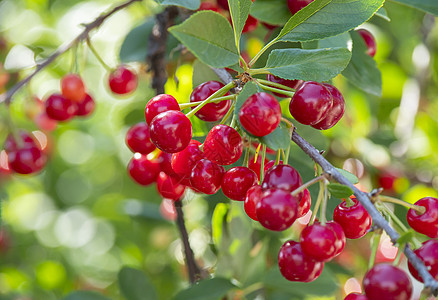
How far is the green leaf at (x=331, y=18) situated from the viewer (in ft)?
2.88

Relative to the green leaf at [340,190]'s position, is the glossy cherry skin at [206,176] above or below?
below

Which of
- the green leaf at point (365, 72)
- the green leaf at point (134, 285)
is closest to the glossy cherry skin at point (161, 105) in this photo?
the green leaf at point (365, 72)

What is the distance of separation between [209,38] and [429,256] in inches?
18.2

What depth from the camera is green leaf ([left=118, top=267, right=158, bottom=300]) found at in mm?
1577

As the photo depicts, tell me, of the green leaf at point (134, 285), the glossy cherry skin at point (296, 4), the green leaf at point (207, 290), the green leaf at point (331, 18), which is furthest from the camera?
the green leaf at point (134, 285)

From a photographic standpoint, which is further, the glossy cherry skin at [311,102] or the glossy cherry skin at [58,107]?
the glossy cherry skin at [58,107]

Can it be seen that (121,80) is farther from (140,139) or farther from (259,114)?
(259,114)

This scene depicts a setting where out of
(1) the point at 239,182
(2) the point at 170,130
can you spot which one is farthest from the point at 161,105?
(1) the point at 239,182

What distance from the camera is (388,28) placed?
236 cm

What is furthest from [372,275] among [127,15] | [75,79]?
[127,15]

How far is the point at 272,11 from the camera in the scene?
119cm

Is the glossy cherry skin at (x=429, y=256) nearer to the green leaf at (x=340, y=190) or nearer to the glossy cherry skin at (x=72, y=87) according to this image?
the green leaf at (x=340, y=190)

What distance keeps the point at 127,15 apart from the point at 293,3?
1.80 m

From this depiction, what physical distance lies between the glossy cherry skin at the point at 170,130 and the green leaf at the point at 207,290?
0.62m
